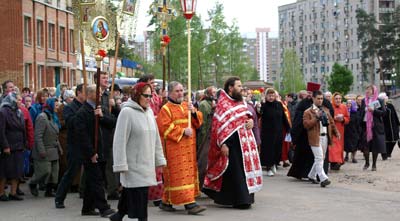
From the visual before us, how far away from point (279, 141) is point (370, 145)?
2626 mm

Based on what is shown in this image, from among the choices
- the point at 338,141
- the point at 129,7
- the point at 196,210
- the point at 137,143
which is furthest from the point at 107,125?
the point at 338,141

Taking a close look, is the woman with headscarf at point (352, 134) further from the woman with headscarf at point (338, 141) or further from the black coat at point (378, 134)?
the black coat at point (378, 134)

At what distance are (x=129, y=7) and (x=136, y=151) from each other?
3772 mm

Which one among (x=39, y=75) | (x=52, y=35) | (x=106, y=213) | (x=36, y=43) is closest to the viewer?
(x=106, y=213)

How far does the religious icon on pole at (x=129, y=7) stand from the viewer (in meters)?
12.3

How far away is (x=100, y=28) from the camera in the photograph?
1180 centimetres

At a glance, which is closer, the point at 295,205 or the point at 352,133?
the point at 295,205

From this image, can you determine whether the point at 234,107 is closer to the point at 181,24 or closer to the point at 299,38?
the point at 181,24

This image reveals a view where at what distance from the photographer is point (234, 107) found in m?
12.5

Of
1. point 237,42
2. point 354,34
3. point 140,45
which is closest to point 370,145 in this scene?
point 237,42

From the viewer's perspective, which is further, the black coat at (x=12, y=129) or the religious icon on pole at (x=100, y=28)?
the black coat at (x=12, y=129)

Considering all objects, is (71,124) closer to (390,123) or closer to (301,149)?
(301,149)

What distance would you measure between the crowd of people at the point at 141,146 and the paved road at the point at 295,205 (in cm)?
28

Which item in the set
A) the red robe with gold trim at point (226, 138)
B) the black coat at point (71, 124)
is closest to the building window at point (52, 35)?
the black coat at point (71, 124)
